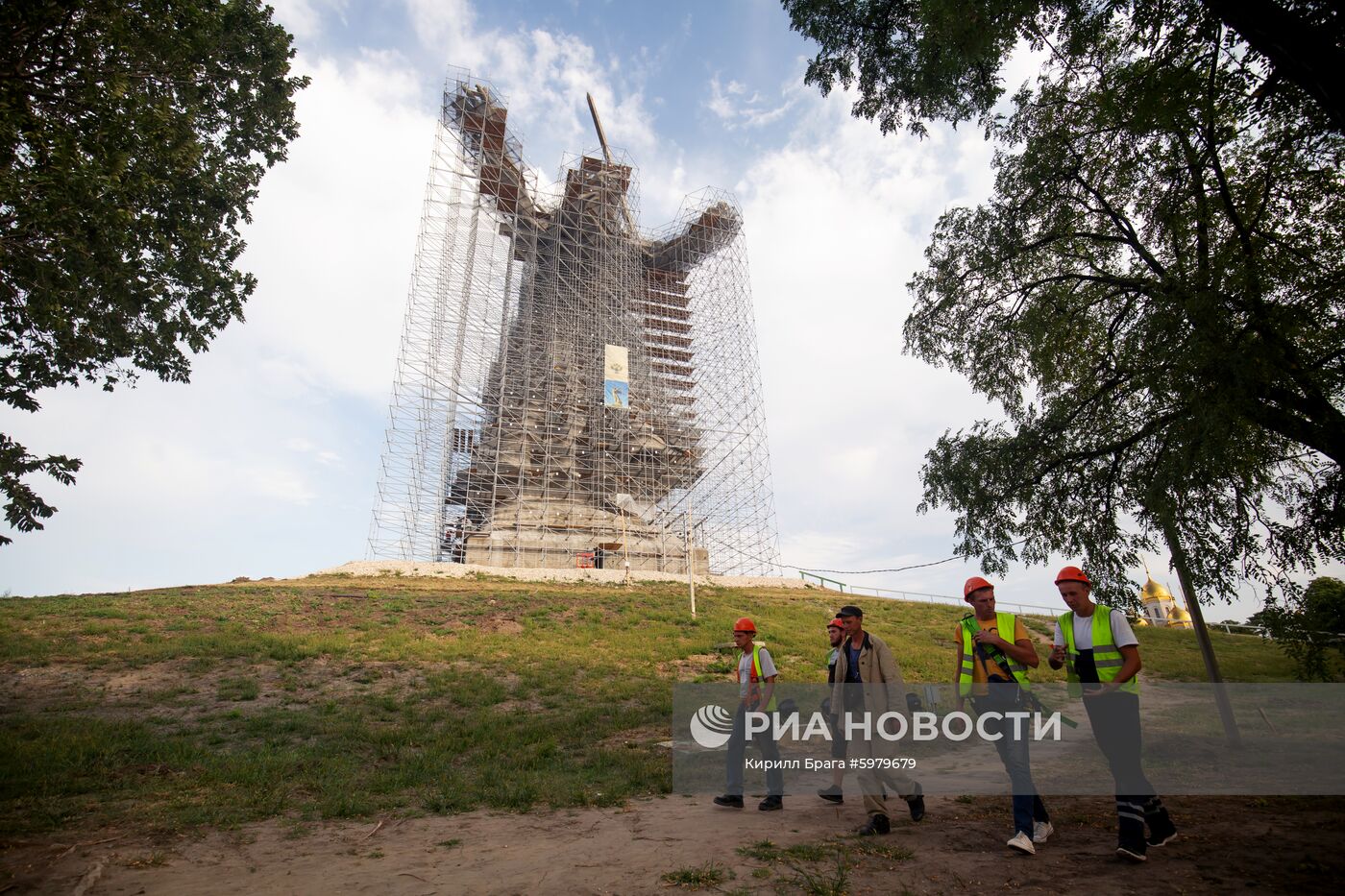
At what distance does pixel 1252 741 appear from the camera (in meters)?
8.65

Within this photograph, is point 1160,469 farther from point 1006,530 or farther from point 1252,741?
point 1252,741

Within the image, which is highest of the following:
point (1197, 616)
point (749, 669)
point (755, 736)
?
point (1197, 616)

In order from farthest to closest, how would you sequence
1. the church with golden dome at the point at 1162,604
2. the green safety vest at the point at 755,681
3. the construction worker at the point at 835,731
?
the church with golden dome at the point at 1162,604 < the green safety vest at the point at 755,681 < the construction worker at the point at 835,731

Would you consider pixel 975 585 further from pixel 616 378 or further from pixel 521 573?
pixel 616 378

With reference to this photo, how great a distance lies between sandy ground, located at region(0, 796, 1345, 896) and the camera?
12.8 feet

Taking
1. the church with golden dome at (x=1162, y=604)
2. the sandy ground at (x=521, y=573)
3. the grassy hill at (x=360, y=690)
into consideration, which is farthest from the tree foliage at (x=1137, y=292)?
the church with golden dome at (x=1162, y=604)

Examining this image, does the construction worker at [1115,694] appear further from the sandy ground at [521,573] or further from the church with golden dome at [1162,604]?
the church with golden dome at [1162,604]

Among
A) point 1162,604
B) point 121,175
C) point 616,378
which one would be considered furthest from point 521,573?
point 1162,604

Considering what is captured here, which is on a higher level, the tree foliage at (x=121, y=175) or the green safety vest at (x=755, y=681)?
the tree foliage at (x=121, y=175)

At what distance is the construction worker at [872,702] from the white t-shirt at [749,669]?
1.87 feet

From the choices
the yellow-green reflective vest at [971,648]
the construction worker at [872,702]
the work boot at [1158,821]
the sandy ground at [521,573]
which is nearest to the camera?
the work boot at [1158,821]

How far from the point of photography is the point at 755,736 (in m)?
6.34

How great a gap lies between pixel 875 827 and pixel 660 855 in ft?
5.15

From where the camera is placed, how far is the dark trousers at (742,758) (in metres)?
6.05
